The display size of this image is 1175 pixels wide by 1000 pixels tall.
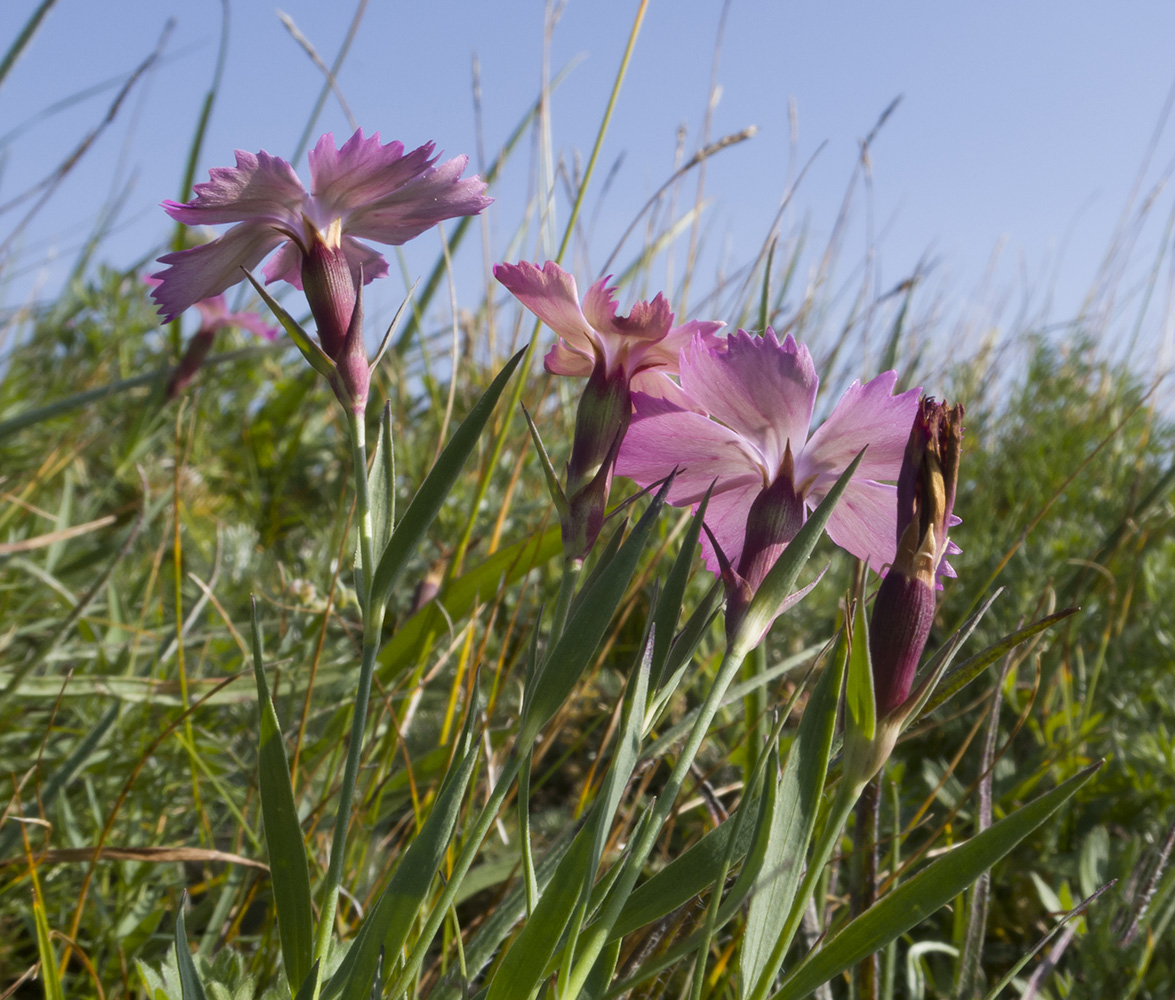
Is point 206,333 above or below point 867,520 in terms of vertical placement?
above

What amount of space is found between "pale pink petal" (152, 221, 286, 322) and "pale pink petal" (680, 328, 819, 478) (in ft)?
0.83

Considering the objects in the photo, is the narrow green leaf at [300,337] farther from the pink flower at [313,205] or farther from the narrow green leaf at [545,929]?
the narrow green leaf at [545,929]

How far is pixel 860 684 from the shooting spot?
0.39 meters

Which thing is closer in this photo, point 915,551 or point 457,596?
point 915,551

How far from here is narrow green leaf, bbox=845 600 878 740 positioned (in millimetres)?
375

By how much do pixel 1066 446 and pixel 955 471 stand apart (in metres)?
1.71

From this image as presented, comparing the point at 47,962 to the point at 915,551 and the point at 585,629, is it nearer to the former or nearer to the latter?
the point at 585,629

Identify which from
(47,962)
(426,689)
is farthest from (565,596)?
(426,689)

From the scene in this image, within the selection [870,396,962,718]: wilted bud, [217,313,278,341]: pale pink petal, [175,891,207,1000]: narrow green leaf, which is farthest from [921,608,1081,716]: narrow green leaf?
[217,313,278,341]: pale pink petal

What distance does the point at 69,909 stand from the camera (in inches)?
34.1

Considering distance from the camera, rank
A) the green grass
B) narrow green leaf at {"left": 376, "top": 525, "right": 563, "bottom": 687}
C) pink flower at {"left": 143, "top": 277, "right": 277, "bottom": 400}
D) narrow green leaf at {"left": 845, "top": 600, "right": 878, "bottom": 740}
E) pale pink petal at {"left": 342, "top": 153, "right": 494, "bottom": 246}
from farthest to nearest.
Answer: pink flower at {"left": 143, "top": 277, "right": 277, "bottom": 400}
narrow green leaf at {"left": 376, "top": 525, "right": 563, "bottom": 687}
the green grass
pale pink petal at {"left": 342, "top": 153, "right": 494, "bottom": 246}
narrow green leaf at {"left": 845, "top": 600, "right": 878, "bottom": 740}

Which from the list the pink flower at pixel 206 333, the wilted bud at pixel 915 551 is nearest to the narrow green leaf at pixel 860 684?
the wilted bud at pixel 915 551

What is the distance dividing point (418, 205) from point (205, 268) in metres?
0.12

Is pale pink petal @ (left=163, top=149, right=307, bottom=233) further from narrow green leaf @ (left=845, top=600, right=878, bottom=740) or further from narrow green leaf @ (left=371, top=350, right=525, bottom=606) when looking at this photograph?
narrow green leaf @ (left=845, top=600, right=878, bottom=740)
